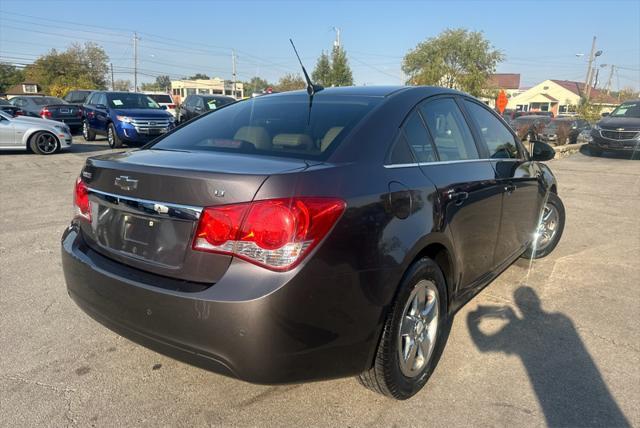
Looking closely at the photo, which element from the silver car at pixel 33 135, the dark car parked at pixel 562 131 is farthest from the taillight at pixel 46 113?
the dark car parked at pixel 562 131

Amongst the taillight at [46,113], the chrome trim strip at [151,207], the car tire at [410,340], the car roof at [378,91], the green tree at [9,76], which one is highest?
the green tree at [9,76]

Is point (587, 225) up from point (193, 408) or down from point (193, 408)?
up

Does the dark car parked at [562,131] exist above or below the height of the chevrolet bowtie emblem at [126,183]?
above

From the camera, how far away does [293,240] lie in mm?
1835

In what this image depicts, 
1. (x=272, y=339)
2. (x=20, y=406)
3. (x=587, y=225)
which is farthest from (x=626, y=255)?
(x=20, y=406)

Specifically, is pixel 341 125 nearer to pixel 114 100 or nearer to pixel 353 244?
pixel 353 244

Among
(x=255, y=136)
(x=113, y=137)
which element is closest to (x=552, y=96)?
(x=113, y=137)

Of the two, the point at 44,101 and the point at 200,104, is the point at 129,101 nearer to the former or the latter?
the point at 200,104

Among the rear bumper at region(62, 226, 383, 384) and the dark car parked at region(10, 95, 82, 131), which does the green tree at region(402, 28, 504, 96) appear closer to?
the dark car parked at region(10, 95, 82, 131)

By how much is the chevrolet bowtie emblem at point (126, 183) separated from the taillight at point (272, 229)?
1.54 ft

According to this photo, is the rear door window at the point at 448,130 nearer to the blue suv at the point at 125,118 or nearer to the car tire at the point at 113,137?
the blue suv at the point at 125,118

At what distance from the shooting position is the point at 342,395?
252 centimetres

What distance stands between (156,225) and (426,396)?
1695mm

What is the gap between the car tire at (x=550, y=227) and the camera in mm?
4766
